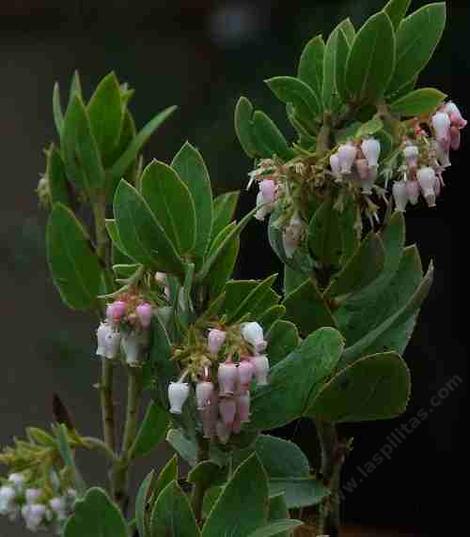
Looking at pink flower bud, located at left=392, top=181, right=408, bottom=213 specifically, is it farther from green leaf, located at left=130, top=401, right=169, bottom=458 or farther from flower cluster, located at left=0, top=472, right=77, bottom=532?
flower cluster, located at left=0, top=472, right=77, bottom=532

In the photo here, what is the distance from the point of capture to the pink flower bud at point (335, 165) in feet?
2.10

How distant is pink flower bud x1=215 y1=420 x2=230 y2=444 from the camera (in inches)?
24.2

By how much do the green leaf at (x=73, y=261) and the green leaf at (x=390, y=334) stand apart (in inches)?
11.5

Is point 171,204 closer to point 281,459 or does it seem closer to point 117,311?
point 117,311

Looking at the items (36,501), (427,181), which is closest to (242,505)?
(427,181)

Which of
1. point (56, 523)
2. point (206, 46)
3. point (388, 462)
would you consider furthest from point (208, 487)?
point (206, 46)

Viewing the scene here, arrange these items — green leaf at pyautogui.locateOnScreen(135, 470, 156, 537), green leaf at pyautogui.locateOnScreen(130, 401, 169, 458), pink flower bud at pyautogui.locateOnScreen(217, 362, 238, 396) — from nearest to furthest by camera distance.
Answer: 1. pink flower bud at pyautogui.locateOnScreen(217, 362, 238, 396)
2. green leaf at pyautogui.locateOnScreen(135, 470, 156, 537)
3. green leaf at pyautogui.locateOnScreen(130, 401, 169, 458)

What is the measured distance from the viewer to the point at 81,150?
0.95 m

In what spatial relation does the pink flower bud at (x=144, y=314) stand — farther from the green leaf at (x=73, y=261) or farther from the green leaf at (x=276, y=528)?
the green leaf at (x=73, y=261)

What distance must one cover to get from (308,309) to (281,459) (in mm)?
A: 115

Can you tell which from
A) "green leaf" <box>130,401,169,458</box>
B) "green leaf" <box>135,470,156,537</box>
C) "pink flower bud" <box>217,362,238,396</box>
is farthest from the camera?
"green leaf" <box>130,401,169,458</box>

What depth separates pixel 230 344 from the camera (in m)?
0.62

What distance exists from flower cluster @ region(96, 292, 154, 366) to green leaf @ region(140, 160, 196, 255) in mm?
51

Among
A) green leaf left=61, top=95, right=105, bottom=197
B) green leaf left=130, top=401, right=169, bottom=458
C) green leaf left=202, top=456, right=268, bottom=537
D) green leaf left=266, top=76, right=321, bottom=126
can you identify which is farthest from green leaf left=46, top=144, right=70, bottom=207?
green leaf left=202, top=456, right=268, bottom=537
